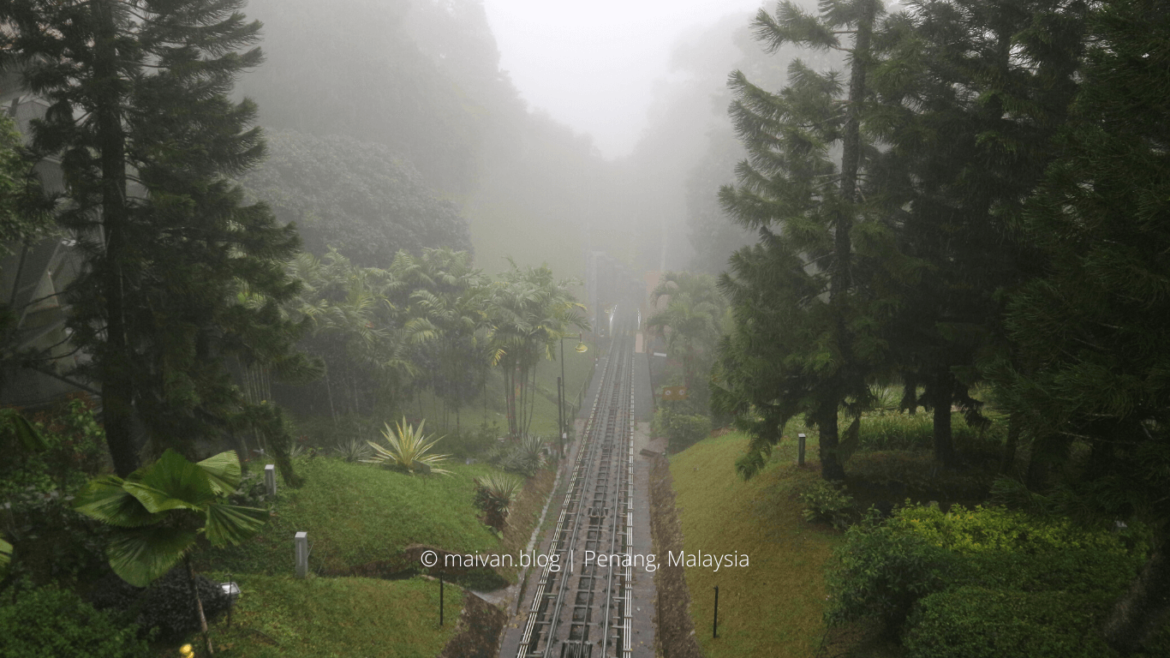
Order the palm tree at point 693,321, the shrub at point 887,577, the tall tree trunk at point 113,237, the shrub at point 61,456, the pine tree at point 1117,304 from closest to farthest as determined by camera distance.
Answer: the pine tree at point 1117,304 < the shrub at point 887,577 < the tall tree trunk at point 113,237 < the shrub at point 61,456 < the palm tree at point 693,321

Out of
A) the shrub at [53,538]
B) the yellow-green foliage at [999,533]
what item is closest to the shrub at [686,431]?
the yellow-green foliage at [999,533]

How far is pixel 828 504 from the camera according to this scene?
1009cm

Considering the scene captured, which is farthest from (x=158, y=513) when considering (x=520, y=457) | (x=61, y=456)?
(x=520, y=457)

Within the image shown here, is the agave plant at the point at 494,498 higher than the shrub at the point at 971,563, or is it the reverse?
the shrub at the point at 971,563

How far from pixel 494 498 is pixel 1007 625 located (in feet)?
35.5

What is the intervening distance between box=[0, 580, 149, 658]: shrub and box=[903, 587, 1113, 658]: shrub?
7912 millimetres

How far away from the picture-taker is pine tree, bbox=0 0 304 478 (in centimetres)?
721

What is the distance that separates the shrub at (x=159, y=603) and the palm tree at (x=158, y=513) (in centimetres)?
170

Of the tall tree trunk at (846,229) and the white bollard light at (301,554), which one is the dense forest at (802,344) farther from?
the white bollard light at (301,554)

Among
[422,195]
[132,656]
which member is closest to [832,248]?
[132,656]

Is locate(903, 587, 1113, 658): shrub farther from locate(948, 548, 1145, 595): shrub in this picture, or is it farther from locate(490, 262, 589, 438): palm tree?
locate(490, 262, 589, 438): palm tree

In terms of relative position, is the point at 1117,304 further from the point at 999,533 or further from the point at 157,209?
the point at 157,209

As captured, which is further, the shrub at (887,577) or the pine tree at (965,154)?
the pine tree at (965,154)

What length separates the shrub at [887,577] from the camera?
21.5 ft
